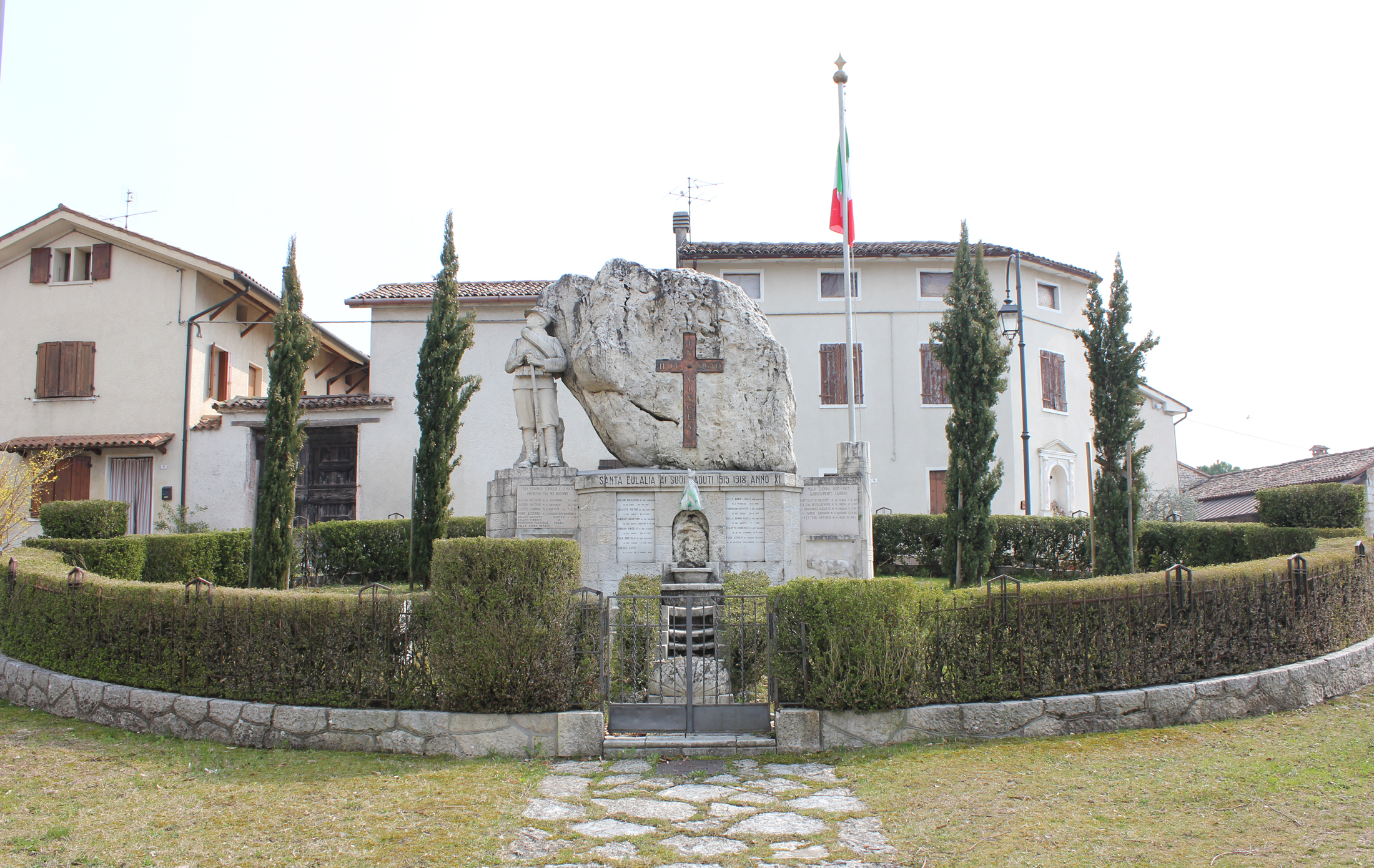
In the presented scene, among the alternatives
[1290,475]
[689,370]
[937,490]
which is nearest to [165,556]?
[689,370]

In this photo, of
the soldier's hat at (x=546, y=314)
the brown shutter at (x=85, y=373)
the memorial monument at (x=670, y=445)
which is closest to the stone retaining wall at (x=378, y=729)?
the memorial monument at (x=670, y=445)

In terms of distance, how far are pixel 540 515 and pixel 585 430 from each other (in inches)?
524

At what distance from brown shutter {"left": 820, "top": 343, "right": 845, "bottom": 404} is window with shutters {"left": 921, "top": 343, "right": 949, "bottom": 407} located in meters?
2.38

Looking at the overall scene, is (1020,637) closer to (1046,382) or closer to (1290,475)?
(1046,382)

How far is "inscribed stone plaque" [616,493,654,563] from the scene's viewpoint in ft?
38.6

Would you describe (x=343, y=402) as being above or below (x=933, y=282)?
below

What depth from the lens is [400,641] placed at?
24.7 ft

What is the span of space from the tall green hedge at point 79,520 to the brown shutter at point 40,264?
13.3m

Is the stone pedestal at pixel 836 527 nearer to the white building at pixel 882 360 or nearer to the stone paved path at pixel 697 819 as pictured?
the stone paved path at pixel 697 819

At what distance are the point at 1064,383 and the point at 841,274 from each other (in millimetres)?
7987

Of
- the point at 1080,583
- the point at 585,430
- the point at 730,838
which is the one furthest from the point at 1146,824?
the point at 585,430

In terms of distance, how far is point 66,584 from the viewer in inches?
346

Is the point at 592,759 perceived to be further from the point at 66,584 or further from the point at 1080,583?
the point at 66,584

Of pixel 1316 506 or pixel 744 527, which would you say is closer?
pixel 744 527
